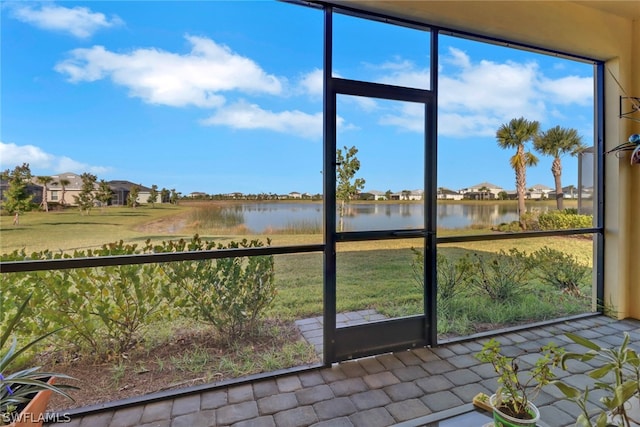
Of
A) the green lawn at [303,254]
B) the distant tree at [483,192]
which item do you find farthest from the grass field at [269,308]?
the distant tree at [483,192]

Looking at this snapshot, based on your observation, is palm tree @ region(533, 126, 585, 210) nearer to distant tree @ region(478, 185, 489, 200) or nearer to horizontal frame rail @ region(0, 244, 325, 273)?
distant tree @ region(478, 185, 489, 200)

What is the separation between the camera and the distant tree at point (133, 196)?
229 centimetres

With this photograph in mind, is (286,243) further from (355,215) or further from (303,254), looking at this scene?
(355,215)

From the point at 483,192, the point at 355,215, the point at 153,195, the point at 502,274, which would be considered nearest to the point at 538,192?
the point at 483,192

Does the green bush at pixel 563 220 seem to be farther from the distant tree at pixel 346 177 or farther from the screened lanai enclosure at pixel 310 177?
the distant tree at pixel 346 177

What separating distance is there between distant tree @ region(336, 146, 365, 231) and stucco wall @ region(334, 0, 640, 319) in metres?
1.62

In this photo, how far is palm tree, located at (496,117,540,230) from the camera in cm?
329

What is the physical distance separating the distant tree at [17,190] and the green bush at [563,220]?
172 inches

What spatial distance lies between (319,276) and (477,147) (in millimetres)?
1955

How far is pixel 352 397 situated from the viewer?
2.14 metres

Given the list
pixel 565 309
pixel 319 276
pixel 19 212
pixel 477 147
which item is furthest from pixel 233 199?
pixel 565 309

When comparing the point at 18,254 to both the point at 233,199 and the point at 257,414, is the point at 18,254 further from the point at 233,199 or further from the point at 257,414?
the point at 257,414

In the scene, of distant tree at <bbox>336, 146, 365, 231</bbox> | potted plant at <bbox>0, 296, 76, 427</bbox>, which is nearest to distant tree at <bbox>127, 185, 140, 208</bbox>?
potted plant at <bbox>0, 296, 76, 427</bbox>

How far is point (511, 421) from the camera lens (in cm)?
123
